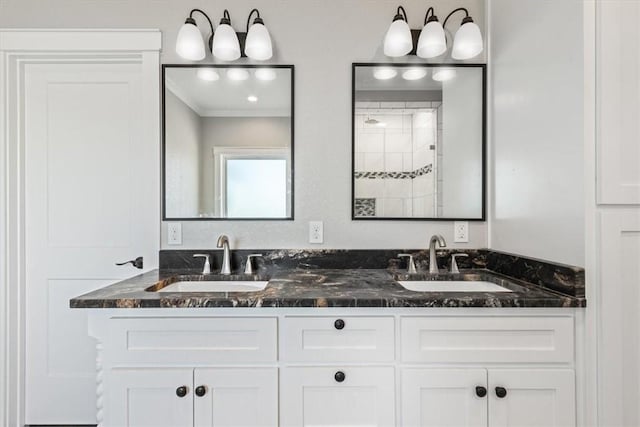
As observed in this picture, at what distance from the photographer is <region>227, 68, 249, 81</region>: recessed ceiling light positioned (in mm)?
1690

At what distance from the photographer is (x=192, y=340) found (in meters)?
1.12

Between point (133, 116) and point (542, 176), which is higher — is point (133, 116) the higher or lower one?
the higher one

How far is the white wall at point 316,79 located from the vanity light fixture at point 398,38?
12 cm

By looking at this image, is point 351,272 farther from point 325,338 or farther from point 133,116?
point 133,116

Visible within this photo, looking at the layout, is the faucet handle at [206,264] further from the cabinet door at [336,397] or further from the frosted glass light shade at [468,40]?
the frosted glass light shade at [468,40]

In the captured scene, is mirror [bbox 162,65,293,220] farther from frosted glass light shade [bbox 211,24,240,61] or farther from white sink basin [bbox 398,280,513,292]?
white sink basin [bbox 398,280,513,292]

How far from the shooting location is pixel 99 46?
1.68 m

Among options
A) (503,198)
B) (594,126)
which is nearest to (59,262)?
(503,198)

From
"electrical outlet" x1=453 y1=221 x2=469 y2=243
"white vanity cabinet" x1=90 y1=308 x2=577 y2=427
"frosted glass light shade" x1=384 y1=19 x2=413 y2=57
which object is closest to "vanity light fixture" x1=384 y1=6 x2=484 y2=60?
"frosted glass light shade" x1=384 y1=19 x2=413 y2=57

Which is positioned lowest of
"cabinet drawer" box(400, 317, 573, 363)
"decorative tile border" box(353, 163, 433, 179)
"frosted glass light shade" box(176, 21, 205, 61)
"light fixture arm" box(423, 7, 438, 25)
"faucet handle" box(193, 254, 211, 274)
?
"cabinet drawer" box(400, 317, 573, 363)

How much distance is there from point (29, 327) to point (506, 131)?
267 centimetres

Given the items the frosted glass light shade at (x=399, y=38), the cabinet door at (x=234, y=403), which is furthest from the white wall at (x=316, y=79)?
the cabinet door at (x=234, y=403)

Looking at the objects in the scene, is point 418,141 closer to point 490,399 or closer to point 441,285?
point 441,285

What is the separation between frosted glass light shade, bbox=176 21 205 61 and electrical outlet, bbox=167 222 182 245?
83 centimetres
